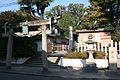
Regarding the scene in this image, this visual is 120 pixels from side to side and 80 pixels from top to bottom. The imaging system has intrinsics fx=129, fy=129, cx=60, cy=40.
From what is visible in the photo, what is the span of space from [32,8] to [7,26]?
14857mm

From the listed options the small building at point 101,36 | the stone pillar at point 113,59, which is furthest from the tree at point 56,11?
the stone pillar at point 113,59

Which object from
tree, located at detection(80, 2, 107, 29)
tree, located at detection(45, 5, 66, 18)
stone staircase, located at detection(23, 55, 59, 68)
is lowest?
stone staircase, located at detection(23, 55, 59, 68)

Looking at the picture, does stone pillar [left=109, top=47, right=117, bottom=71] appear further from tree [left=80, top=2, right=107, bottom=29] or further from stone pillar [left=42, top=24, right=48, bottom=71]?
tree [left=80, top=2, right=107, bottom=29]

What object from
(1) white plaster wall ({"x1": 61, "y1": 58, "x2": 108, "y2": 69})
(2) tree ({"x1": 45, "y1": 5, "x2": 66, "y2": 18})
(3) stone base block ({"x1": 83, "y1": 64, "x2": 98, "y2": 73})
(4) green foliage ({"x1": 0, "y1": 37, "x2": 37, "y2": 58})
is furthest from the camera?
(2) tree ({"x1": 45, "y1": 5, "x2": 66, "y2": 18})

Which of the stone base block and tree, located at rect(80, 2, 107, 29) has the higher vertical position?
tree, located at rect(80, 2, 107, 29)

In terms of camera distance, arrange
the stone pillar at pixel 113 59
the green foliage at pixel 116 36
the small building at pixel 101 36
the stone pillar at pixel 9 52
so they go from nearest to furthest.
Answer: the stone pillar at pixel 113 59
the stone pillar at pixel 9 52
the green foliage at pixel 116 36
the small building at pixel 101 36

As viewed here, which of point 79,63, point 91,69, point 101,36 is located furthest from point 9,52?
point 101,36

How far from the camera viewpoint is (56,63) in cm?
1402

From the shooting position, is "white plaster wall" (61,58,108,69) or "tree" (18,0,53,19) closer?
"white plaster wall" (61,58,108,69)

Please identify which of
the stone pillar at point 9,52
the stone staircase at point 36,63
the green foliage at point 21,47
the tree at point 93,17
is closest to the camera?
the stone pillar at point 9,52

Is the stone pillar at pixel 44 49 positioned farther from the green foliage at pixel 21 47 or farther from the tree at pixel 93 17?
the tree at pixel 93 17

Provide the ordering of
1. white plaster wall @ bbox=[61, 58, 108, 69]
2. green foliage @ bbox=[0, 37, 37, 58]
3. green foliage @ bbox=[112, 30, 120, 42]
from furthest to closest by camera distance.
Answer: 1. green foliage @ bbox=[112, 30, 120, 42]
2. green foliage @ bbox=[0, 37, 37, 58]
3. white plaster wall @ bbox=[61, 58, 108, 69]

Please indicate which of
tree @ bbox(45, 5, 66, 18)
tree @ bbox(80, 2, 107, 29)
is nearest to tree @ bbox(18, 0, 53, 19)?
tree @ bbox(80, 2, 107, 29)

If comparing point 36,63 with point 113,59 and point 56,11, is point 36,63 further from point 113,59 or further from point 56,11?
point 56,11
